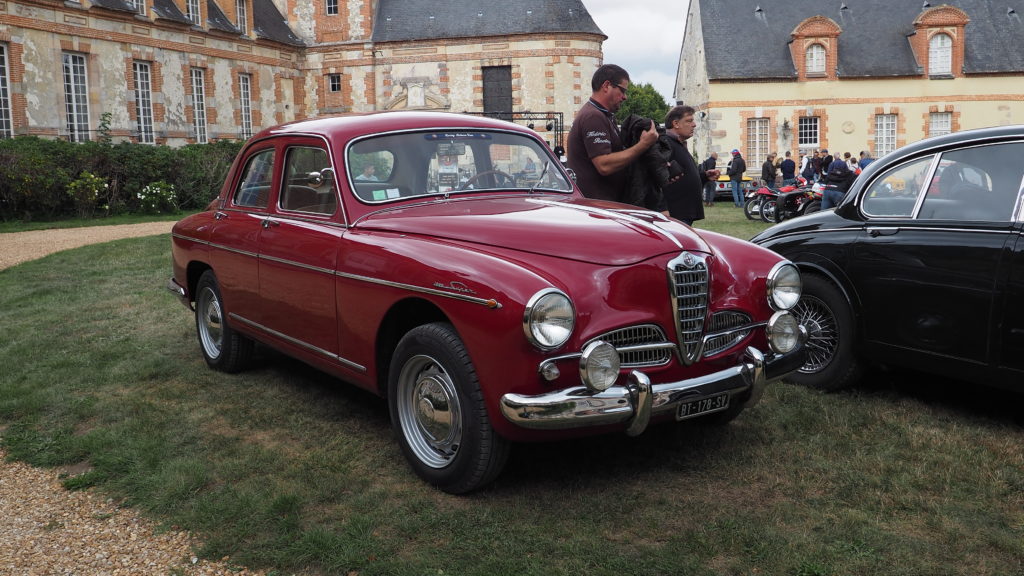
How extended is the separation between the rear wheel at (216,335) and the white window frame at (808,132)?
39.3 m

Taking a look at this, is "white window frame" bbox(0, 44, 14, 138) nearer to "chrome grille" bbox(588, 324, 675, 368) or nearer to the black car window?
"chrome grille" bbox(588, 324, 675, 368)

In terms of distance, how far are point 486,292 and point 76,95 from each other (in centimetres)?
3090

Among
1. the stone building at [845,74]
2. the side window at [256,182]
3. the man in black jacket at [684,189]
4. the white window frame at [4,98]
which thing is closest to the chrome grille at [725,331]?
the side window at [256,182]

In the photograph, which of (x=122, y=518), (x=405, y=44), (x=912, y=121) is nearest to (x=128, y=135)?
(x=405, y=44)

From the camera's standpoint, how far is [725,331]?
13.7ft

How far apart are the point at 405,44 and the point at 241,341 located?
130 ft

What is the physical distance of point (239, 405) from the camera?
18.3ft

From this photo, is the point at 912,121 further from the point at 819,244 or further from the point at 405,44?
the point at 819,244

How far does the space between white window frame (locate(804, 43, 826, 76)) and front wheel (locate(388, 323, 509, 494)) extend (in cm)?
4102

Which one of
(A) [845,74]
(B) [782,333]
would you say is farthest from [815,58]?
(B) [782,333]

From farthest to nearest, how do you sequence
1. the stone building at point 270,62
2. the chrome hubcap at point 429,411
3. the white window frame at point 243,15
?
the white window frame at point 243,15
the stone building at point 270,62
the chrome hubcap at point 429,411

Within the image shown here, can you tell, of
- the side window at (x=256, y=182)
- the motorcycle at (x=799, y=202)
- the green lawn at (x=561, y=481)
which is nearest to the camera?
the green lawn at (x=561, y=481)

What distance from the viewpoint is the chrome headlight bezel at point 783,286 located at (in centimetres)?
441

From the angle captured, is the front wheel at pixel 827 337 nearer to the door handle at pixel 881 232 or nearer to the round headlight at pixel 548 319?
the door handle at pixel 881 232
